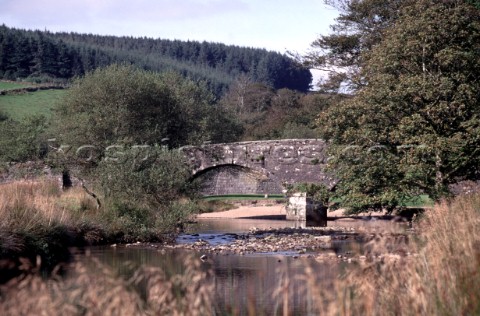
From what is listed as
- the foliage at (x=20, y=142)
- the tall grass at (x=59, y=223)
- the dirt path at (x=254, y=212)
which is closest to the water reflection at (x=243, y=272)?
the tall grass at (x=59, y=223)

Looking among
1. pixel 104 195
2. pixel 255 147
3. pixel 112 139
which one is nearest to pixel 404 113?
pixel 104 195

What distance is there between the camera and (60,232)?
18297 millimetres

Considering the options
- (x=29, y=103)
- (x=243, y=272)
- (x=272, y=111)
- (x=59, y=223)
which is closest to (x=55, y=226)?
(x=59, y=223)

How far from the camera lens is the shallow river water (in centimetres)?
1040

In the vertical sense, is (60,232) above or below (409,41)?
below

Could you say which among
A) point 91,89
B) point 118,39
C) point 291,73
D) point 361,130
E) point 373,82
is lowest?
point 361,130

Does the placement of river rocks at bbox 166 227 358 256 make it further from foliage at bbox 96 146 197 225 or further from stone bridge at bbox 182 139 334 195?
stone bridge at bbox 182 139 334 195

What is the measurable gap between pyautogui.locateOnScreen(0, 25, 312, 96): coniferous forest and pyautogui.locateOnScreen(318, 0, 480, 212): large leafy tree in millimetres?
56974

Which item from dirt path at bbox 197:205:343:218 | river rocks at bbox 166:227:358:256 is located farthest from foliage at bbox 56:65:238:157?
river rocks at bbox 166:227:358:256

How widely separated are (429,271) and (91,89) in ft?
106

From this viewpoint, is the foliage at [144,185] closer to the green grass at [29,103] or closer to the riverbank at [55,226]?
the riverbank at [55,226]

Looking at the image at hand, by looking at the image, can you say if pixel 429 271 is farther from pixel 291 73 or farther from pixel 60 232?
pixel 291 73

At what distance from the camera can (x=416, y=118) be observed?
69.5 feet

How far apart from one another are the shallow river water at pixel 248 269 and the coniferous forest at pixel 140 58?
6083 centimetres
